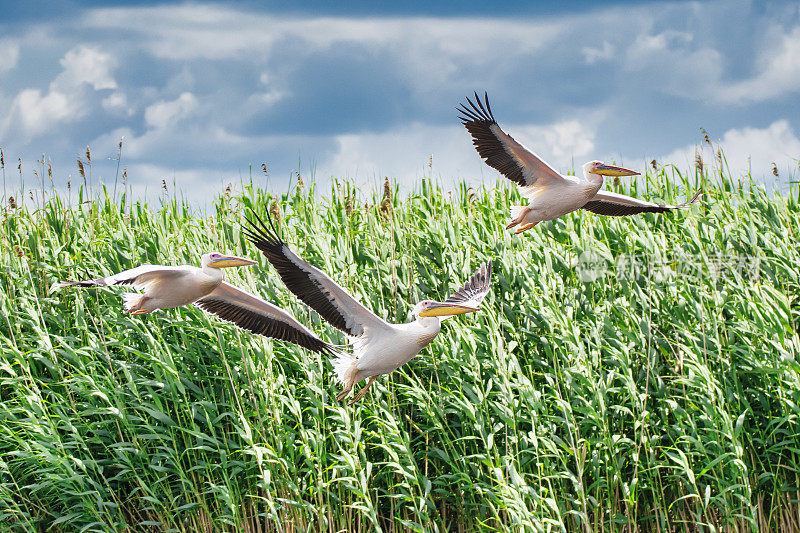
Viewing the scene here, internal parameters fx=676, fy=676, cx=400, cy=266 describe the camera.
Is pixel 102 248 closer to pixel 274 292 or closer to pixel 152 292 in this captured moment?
pixel 274 292

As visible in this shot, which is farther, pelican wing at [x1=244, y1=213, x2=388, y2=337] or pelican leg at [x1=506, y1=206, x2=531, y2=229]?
pelican leg at [x1=506, y1=206, x2=531, y2=229]

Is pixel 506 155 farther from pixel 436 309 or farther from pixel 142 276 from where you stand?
pixel 142 276

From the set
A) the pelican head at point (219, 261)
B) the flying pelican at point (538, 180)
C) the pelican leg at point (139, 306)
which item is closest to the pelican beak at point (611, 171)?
the flying pelican at point (538, 180)

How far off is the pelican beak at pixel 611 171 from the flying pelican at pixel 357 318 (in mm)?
946

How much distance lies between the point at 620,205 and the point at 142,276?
9.25ft

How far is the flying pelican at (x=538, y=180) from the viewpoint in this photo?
3594 mm

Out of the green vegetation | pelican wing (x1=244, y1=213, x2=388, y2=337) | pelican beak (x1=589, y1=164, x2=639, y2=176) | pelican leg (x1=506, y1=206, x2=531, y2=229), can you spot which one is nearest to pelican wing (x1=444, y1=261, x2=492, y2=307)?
pelican leg (x1=506, y1=206, x2=531, y2=229)

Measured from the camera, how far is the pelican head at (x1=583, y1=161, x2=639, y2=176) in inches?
135

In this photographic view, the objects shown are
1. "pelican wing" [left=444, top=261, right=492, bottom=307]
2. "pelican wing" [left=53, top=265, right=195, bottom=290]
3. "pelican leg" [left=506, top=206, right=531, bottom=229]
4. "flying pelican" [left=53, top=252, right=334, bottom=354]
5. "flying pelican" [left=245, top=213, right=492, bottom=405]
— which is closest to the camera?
"pelican wing" [left=53, top=265, right=195, bottom=290]

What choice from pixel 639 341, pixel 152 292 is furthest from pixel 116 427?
pixel 639 341

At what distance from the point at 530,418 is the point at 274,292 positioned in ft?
10.6

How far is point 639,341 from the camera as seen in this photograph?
24.9ft

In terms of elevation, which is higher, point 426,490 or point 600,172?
point 600,172

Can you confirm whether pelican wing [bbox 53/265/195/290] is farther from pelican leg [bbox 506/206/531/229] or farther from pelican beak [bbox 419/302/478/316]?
pelican leg [bbox 506/206/531/229]
